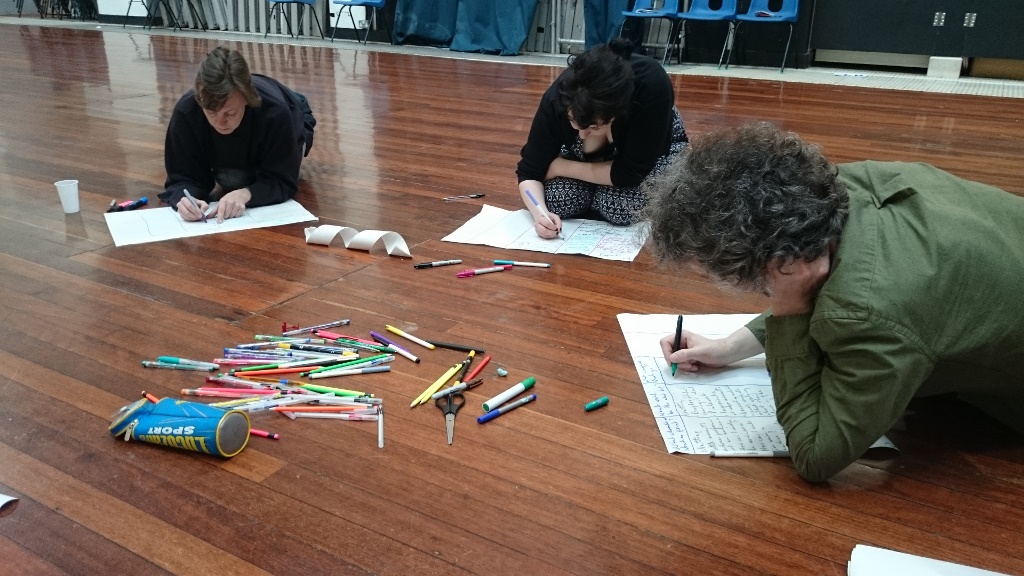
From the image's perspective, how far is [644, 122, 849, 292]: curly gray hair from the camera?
1.20m

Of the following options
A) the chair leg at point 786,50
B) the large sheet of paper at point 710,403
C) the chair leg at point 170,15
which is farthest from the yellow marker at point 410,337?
the chair leg at point 170,15

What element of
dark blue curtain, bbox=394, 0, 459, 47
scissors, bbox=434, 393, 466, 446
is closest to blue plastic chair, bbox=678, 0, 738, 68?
dark blue curtain, bbox=394, 0, 459, 47

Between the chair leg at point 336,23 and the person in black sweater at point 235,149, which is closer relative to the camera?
the person in black sweater at point 235,149

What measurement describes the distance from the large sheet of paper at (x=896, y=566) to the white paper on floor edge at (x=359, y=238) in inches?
65.7

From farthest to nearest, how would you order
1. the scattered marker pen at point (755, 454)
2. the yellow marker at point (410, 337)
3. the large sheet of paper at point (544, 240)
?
the large sheet of paper at point (544, 240), the yellow marker at point (410, 337), the scattered marker pen at point (755, 454)

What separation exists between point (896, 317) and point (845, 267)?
11 cm

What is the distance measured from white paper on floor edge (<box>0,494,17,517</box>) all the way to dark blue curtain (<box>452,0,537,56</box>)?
7.69 m

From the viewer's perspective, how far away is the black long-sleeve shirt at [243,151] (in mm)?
2924

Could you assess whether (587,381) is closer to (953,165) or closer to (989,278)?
(989,278)

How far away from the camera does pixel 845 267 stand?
1.24m

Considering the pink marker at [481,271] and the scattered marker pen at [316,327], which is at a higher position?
the pink marker at [481,271]

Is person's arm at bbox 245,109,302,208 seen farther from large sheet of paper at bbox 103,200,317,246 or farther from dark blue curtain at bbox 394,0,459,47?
dark blue curtain at bbox 394,0,459,47

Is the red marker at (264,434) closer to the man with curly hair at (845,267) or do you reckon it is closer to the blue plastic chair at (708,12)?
the man with curly hair at (845,267)

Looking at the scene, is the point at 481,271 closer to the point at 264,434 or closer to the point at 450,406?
the point at 450,406
